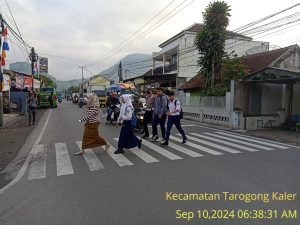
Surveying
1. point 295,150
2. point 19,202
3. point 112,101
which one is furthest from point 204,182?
point 112,101

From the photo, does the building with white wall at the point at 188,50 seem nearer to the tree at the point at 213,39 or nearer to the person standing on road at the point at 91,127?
the tree at the point at 213,39

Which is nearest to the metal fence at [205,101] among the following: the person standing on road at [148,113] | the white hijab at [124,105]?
the person standing on road at [148,113]

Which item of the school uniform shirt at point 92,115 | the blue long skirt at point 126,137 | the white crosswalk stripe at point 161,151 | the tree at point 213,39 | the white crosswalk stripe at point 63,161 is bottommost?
the white crosswalk stripe at point 63,161

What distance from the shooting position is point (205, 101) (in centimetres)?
2111

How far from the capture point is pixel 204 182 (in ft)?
20.5

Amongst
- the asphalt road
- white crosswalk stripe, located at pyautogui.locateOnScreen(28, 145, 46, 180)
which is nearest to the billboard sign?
white crosswalk stripe, located at pyautogui.locateOnScreen(28, 145, 46, 180)

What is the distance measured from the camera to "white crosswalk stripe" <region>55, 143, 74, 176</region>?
7.23 metres

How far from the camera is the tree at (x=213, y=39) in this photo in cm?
2142

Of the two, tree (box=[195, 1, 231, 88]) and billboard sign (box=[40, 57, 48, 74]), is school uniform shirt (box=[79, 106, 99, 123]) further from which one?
billboard sign (box=[40, 57, 48, 74])

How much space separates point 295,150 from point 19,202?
8.59m

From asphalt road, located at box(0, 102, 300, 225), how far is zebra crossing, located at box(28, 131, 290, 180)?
0.09ft

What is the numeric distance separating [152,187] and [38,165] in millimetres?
3496

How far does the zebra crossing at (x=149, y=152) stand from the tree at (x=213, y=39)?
10.9 meters
